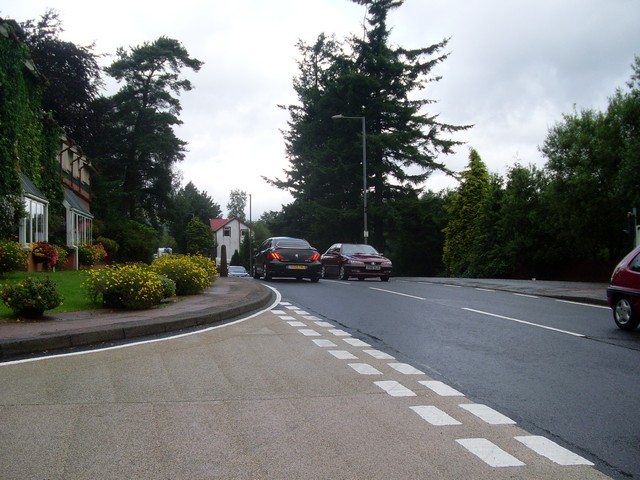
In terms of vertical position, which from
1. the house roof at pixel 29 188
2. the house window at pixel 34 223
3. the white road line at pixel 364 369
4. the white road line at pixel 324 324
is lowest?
the white road line at pixel 364 369

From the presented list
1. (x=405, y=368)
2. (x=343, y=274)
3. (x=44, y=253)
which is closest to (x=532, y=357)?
(x=405, y=368)

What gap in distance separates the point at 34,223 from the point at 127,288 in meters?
17.5

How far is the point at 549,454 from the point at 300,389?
8.25ft

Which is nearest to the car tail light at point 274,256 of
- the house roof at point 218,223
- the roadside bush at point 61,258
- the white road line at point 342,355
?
the roadside bush at point 61,258

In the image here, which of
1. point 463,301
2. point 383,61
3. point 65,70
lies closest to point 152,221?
point 65,70

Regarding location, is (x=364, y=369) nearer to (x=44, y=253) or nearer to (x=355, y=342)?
(x=355, y=342)

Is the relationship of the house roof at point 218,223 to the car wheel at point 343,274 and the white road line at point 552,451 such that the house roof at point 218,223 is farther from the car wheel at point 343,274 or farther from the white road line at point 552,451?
Result: the white road line at point 552,451

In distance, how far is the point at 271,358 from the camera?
308 inches

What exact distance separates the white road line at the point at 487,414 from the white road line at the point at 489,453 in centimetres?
53

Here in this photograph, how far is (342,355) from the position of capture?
804 centimetres

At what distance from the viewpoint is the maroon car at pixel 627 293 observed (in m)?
10.5

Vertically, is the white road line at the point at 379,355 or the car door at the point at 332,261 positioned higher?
the car door at the point at 332,261

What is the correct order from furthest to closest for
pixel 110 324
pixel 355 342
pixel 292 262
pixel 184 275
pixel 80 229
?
1. pixel 80 229
2. pixel 292 262
3. pixel 184 275
4. pixel 110 324
5. pixel 355 342

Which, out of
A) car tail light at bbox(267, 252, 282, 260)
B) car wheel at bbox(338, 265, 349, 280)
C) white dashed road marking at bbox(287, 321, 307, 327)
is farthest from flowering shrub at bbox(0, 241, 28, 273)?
car wheel at bbox(338, 265, 349, 280)
